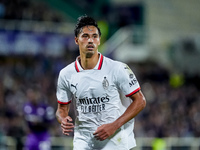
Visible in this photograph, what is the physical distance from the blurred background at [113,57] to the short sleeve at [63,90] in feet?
20.7

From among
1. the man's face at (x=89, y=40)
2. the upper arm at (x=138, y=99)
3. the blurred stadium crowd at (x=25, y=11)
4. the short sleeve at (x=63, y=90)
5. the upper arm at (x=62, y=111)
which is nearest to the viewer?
the upper arm at (x=138, y=99)

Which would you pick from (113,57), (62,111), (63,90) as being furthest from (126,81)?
(113,57)

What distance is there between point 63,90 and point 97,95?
0.47 m

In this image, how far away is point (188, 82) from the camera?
1780 cm

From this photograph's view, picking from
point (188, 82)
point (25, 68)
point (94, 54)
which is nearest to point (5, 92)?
point (25, 68)

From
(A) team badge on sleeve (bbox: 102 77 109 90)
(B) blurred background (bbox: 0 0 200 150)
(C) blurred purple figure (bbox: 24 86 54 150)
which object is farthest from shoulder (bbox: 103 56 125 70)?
(B) blurred background (bbox: 0 0 200 150)

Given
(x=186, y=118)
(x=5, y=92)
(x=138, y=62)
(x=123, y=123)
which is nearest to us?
(x=123, y=123)

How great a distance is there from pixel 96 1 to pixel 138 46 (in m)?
2.46

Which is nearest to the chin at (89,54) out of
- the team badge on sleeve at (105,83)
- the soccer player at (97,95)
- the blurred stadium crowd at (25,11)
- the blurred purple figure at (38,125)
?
the soccer player at (97,95)

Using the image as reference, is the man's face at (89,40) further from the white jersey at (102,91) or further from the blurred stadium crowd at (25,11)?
the blurred stadium crowd at (25,11)

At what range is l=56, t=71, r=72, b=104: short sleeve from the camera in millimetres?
4754

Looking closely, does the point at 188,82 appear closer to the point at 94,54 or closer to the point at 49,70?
the point at 49,70

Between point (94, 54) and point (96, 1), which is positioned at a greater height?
point (96, 1)

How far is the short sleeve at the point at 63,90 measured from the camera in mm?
4754
